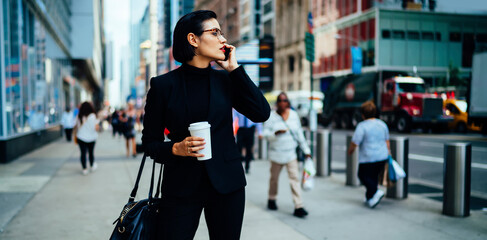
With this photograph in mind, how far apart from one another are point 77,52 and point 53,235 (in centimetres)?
3041

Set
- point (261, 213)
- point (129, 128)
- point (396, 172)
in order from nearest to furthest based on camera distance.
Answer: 1. point (261, 213)
2. point (396, 172)
3. point (129, 128)

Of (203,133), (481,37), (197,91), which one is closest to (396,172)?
(197,91)

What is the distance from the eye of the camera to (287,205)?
21.8 feet

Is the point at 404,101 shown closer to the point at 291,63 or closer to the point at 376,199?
the point at 376,199

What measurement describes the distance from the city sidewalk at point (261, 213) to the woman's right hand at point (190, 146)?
3.03 m

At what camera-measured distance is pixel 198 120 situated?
7.25 feet

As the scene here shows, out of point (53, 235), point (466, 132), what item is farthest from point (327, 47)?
point (53, 235)

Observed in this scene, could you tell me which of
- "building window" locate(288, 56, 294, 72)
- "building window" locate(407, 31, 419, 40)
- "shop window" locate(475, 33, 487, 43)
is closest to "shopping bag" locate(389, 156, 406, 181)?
"building window" locate(407, 31, 419, 40)

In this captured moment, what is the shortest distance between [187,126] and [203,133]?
21cm

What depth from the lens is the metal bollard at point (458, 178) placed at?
569 centimetres

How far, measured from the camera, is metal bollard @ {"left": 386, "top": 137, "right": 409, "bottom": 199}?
6.96 m

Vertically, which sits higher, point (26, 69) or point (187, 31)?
point (26, 69)

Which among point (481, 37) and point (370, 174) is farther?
point (481, 37)

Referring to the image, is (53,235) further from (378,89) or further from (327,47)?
(327,47)
